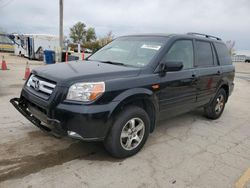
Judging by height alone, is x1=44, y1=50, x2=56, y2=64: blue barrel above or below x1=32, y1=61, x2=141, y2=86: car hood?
below

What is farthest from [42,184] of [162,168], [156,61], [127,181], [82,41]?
[82,41]

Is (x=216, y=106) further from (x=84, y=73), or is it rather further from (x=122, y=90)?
(x=84, y=73)

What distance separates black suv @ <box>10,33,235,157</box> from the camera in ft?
9.51

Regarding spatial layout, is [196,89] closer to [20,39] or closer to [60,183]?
[60,183]

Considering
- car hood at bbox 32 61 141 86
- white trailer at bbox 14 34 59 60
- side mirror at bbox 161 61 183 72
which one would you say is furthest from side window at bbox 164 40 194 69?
white trailer at bbox 14 34 59 60

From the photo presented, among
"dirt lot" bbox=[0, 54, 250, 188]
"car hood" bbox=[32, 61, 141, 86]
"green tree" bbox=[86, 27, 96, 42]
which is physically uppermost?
"green tree" bbox=[86, 27, 96, 42]

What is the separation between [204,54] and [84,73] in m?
2.90

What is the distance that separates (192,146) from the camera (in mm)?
4039

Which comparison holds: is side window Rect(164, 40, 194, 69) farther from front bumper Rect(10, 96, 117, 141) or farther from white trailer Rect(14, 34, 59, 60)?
white trailer Rect(14, 34, 59, 60)

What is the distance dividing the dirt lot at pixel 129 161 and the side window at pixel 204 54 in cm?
143

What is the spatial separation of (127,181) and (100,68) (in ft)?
5.36

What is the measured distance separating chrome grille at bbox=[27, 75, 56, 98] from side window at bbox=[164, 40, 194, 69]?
1.85 m

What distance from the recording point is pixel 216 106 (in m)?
5.61

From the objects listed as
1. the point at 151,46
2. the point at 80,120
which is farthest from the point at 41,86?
the point at 151,46
